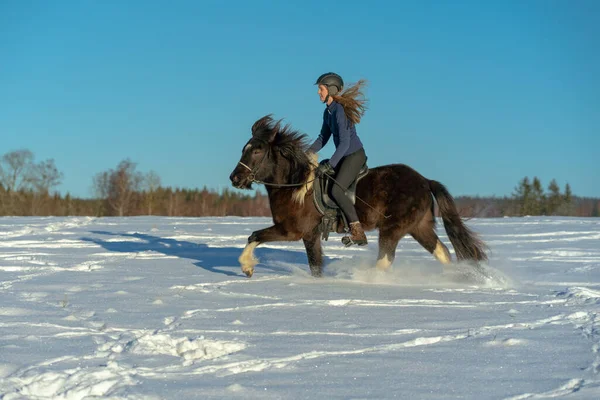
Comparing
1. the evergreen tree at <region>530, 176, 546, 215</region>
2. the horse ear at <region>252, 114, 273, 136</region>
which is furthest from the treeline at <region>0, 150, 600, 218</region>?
the horse ear at <region>252, 114, 273, 136</region>

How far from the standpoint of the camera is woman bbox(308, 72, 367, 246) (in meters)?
8.27

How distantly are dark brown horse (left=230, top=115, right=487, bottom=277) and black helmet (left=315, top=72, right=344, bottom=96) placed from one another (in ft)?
2.30

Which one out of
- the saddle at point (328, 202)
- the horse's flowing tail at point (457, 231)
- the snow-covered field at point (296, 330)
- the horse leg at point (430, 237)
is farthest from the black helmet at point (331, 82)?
the snow-covered field at point (296, 330)

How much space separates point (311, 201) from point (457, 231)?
193cm

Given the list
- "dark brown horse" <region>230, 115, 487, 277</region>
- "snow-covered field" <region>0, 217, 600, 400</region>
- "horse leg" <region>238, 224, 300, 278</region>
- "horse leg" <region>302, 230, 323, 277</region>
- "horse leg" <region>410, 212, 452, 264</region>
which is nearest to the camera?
"snow-covered field" <region>0, 217, 600, 400</region>

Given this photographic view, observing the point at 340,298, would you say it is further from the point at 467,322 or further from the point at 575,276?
the point at 575,276

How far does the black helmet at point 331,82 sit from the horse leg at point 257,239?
1775 millimetres

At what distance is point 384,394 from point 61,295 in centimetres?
441

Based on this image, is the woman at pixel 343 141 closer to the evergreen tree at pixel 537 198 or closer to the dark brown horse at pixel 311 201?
the dark brown horse at pixel 311 201

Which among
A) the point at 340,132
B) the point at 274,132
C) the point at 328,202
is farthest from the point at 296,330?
the point at 274,132

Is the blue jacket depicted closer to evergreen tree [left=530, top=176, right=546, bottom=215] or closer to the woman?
the woman

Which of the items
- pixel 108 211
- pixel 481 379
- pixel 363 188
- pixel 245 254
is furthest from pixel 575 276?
pixel 108 211

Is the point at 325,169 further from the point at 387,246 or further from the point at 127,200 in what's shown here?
the point at 127,200

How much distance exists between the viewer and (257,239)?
831 cm
